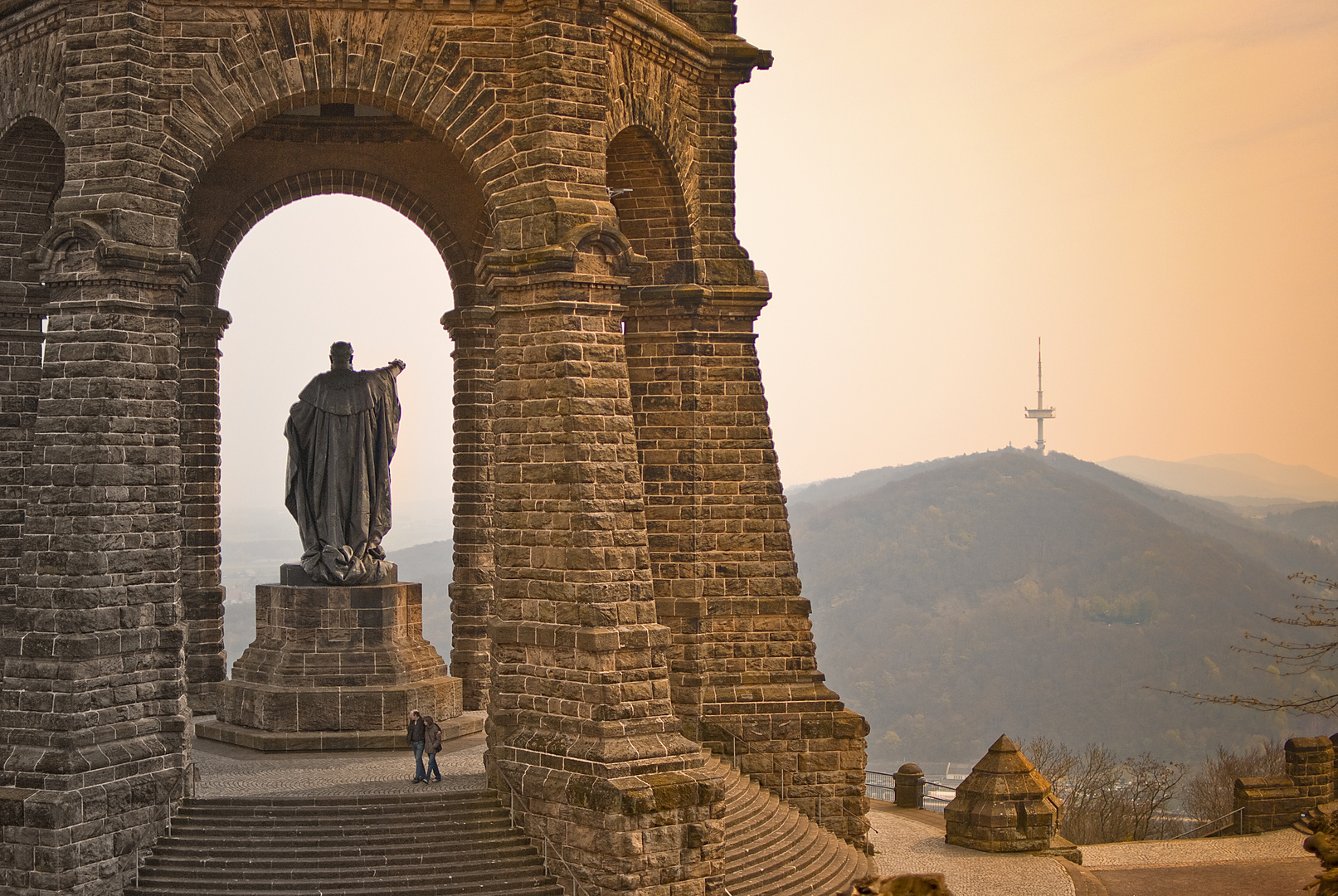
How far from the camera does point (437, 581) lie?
91.2 m

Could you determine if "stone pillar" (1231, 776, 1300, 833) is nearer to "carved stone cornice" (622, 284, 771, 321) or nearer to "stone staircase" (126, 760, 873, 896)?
"stone staircase" (126, 760, 873, 896)

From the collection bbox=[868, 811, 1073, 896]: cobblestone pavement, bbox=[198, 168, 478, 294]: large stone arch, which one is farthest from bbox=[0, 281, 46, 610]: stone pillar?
bbox=[868, 811, 1073, 896]: cobblestone pavement

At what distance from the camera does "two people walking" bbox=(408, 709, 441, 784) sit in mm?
16625

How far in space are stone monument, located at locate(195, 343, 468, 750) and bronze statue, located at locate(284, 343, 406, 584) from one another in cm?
2

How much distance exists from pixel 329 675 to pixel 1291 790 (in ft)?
53.1

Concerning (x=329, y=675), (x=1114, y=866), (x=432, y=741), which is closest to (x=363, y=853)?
(x=432, y=741)

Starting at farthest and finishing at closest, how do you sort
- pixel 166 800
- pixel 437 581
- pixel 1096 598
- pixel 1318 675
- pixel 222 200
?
pixel 1096 598 < pixel 437 581 < pixel 1318 675 < pixel 222 200 < pixel 166 800

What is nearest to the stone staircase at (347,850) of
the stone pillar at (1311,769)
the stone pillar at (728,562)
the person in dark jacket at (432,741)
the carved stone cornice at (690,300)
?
the person in dark jacket at (432,741)

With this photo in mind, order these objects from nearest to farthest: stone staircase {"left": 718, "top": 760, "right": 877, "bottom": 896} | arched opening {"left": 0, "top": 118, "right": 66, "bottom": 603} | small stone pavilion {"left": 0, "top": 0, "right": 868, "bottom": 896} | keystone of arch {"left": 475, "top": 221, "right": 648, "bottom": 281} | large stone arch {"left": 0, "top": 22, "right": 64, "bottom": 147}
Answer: small stone pavilion {"left": 0, "top": 0, "right": 868, "bottom": 896}
keystone of arch {"left": 475, "top": 221, "right": 648, "bottom": 281}
stone staircase {"left": 718, "top": 760, "right": 877, "bottom": 896}
large stone arch {"left": 0, "top": 22, "right": 64, "bottom": 147}
arched opening {"left": 0, "top": 118, "right": 66, "bottom": 603}

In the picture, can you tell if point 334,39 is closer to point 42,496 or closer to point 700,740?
point 42,496

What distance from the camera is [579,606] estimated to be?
50.8 ft

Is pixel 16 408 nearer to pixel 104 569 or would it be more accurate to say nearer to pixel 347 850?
pixel 104 569

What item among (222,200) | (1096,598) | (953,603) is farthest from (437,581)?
(222,200)

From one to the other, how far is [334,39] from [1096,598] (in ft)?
327
